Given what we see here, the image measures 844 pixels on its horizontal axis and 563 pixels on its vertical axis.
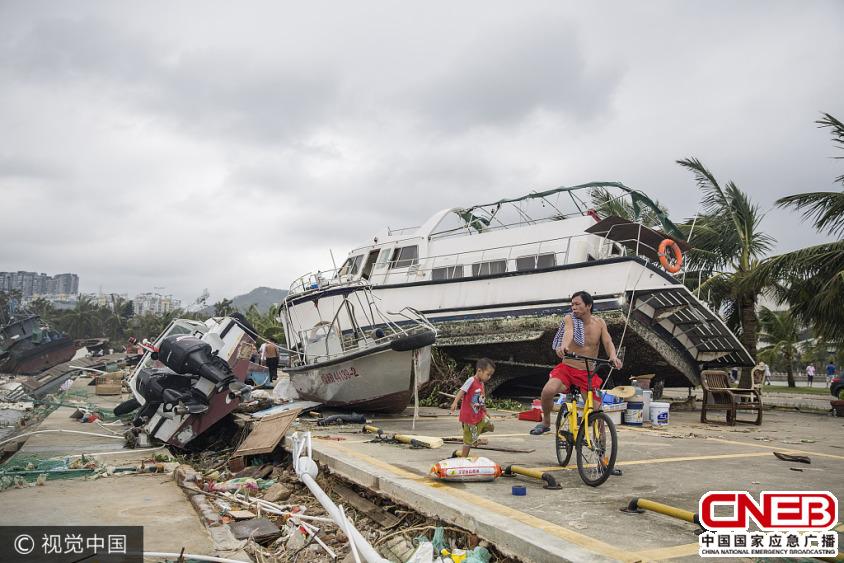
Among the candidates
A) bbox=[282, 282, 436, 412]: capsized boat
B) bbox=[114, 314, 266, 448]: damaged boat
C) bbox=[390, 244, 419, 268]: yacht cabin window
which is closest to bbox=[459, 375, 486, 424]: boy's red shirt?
bbox=[282, 282, 436, 412]: capsized boat

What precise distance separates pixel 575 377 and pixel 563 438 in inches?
25.1

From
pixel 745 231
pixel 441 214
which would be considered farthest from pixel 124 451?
pixel 745 231

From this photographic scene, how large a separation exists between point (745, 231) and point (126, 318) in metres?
85.4

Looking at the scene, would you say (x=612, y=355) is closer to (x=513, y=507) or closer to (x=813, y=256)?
(x=513, y=507)

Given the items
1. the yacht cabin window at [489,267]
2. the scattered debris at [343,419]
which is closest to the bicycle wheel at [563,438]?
the scattered debris at [343,419]

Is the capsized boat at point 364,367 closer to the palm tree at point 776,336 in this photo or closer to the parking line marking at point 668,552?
the parking line marking at point 668,552

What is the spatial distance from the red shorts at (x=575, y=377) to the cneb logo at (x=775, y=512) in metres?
1.31

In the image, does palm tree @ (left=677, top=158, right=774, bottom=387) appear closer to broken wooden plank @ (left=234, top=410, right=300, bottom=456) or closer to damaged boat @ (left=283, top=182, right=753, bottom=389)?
damaged boat @ (left=283, top=182, right=753, bottom=389)

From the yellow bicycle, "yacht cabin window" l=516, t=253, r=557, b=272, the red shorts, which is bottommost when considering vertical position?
the yellow bicycle

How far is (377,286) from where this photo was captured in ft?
51.5

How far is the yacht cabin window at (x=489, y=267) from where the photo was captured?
48.6ft

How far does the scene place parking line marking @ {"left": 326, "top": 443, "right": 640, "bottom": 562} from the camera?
121 inches

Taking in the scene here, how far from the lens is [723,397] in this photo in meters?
11.1

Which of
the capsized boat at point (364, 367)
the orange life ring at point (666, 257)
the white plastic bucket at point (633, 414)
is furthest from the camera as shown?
the orange life ring at point (666, 257)
